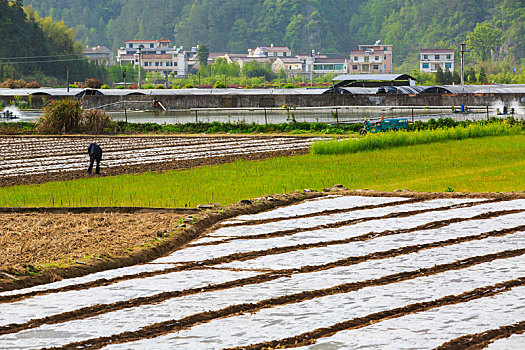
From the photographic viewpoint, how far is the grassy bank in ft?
45.2

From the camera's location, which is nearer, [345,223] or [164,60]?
[345,223]

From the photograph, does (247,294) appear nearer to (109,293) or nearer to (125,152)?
(109,293)

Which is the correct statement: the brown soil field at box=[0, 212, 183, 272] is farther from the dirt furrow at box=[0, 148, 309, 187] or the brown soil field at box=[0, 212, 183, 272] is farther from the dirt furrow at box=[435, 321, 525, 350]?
the dirt furrow at box=[0, 148, 309, 187]

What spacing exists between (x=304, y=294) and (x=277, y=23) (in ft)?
574

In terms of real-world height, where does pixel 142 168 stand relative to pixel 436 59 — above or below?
below

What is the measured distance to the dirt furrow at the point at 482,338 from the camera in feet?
19.2

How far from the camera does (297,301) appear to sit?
709 cm

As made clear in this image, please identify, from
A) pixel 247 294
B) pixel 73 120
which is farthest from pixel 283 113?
pixel 247 294

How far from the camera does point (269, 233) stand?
10.2 meters

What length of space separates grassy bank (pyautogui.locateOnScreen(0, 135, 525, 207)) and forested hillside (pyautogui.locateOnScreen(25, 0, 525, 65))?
13603 cm

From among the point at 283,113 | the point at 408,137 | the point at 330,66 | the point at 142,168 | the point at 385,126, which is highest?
the point at 330,66

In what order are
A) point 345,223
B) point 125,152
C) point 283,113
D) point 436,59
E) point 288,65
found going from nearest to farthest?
point 345,223 < point 125,152 < point 283,113 < point 436,59 < point 288,65

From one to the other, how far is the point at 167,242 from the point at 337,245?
77.1 inches

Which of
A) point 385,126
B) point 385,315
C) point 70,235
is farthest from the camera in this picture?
point 385,126
